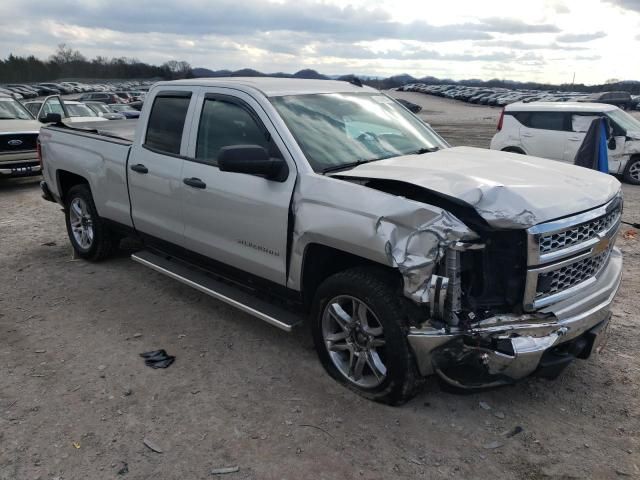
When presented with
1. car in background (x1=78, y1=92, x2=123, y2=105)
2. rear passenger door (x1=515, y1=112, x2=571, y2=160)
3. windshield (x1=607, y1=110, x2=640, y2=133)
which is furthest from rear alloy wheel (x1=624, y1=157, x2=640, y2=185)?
car in background (x1=78, y1=92, x2=123, y2=105)

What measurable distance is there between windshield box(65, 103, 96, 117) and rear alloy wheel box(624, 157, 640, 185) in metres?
13.8

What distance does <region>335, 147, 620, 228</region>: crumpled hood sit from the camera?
9.53ft

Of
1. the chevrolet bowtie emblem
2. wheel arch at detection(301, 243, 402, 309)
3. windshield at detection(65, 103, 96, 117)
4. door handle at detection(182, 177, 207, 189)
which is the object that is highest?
windshield at detection(65, 103, 96, 117)

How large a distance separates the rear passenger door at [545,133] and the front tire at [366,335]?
1042cm

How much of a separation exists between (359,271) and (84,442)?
1.88 meters

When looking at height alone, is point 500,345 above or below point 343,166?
below

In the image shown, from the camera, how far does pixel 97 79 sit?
4114 inches

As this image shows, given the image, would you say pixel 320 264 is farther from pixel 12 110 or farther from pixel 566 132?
pixel 12 110

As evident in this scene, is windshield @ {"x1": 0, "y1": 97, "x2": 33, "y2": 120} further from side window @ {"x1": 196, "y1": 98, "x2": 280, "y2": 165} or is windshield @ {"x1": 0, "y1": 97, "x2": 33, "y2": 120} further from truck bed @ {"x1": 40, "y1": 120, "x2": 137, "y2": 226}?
side window @ {"x1": 196, "y1": 98, "x2": 280, "y2": 165}

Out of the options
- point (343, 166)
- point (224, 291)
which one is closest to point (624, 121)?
point (343, 166)

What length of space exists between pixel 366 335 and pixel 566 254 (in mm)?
1255

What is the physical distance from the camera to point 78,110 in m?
15.2

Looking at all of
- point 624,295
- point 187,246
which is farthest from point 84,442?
point 624,295

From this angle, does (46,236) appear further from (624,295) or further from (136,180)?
(624,295)
